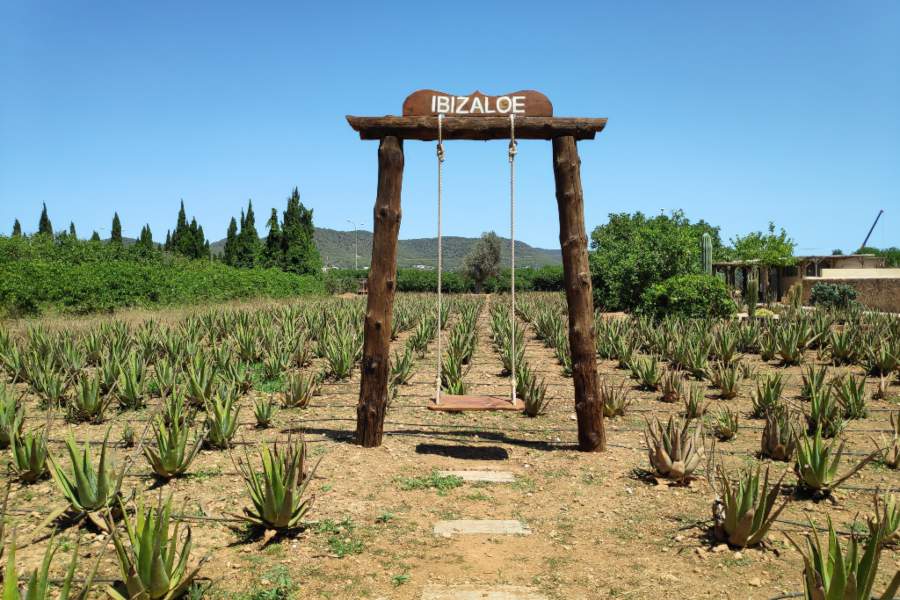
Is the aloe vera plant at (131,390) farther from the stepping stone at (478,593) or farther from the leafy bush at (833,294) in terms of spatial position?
the leafy bush at (833,294)

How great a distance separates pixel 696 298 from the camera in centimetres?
1577

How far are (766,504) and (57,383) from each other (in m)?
7.39

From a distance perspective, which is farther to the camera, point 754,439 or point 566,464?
point 754,439

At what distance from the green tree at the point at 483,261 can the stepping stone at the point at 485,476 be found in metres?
48.5

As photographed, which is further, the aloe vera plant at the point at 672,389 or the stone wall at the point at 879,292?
the stone wall at the point at 879,292

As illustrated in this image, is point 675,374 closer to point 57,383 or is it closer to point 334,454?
point 334,454

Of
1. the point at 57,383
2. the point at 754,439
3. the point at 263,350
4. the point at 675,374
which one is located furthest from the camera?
the point at 263,350

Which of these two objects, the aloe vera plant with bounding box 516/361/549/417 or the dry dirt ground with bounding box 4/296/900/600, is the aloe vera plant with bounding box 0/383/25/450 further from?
the aloe vera plant with bounding box 516/361/549/417

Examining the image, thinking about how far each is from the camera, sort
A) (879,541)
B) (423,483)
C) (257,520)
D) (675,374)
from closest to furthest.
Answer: (879,541)
(257,520)
(423,483)
(675,374)

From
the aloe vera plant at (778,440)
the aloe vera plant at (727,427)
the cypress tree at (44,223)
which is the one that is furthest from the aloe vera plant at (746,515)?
the cypress tree at (44,223)

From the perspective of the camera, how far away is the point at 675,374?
8023 millimetres

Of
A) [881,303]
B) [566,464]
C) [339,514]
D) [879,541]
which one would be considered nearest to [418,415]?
[566,464]

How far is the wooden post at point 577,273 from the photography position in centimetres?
559

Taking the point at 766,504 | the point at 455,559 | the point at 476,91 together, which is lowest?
the point at 455,559
